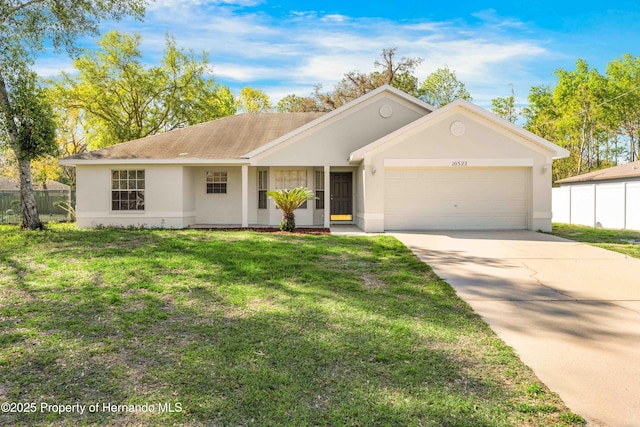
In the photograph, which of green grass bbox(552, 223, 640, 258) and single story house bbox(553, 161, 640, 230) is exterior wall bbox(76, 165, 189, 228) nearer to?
green grass bbox(552, 223, 640, 258)

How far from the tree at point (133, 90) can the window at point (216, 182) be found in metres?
15.2

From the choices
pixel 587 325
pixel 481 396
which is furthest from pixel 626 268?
pixel 481 396

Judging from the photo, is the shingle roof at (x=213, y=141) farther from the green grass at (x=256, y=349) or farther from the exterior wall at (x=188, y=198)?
the green grass at (x=256, y=349)

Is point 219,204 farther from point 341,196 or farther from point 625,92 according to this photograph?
point 625,92

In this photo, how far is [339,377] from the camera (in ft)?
11.1

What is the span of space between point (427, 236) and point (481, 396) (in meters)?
9.41

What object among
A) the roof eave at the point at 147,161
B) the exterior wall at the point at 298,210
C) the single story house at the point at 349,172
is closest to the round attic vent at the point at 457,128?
the single story house at the point at 349,172

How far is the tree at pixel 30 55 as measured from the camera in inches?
515

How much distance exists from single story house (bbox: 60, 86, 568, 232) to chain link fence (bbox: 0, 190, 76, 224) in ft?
19.8

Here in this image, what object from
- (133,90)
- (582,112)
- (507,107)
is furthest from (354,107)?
(507,107)

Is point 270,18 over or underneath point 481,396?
over

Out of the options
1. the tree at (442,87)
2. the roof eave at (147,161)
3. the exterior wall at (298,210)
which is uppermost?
the tree at (442,87)

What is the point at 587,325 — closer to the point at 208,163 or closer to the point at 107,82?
the point at 208,163

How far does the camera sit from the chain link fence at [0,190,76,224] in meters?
18.8
